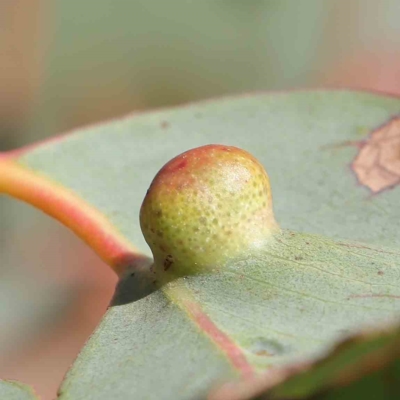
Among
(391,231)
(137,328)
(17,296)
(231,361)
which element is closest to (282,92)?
(391,231)

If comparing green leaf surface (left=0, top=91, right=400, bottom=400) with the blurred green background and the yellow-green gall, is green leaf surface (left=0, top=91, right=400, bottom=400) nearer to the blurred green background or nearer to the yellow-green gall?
the yellow-green gall

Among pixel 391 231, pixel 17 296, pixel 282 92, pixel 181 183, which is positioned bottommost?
pixel 17 296

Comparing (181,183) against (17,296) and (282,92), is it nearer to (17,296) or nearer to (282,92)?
(282,92)

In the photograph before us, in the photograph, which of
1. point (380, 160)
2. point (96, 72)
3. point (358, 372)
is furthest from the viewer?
point (96, 72)

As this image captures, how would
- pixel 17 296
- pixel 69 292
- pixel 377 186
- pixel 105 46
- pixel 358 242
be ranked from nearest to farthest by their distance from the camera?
pixel 358 242
pixel 377 186
pixel 17 296
pixel 69 292
pixel 105 46

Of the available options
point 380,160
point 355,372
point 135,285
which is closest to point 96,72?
point 380,160

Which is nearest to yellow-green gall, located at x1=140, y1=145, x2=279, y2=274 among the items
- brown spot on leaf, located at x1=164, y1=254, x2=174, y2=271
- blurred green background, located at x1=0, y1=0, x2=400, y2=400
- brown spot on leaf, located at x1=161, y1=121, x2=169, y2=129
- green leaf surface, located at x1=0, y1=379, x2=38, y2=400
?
brown spot on leaf, located at x1=164, y1=254, x2=174, y2=271

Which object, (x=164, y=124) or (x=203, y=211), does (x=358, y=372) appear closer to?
(x=203, y=211)
